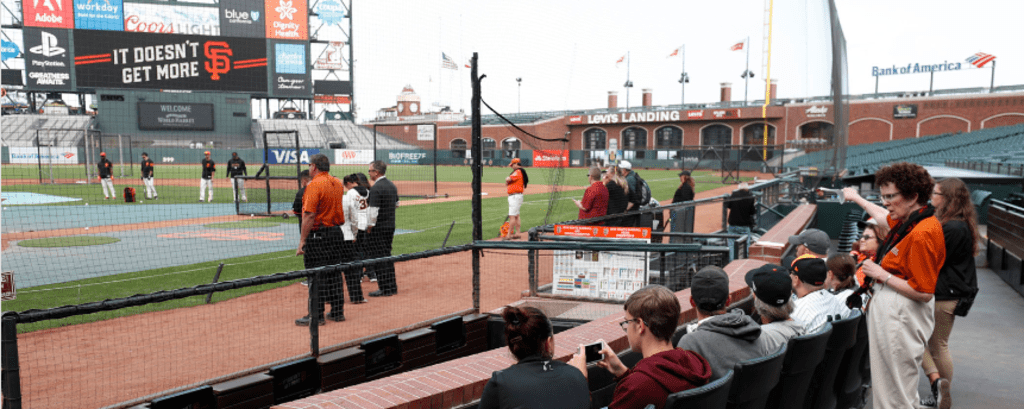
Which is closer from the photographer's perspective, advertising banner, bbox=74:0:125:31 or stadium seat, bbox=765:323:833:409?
stadium seat, bbox=765:323:833:409

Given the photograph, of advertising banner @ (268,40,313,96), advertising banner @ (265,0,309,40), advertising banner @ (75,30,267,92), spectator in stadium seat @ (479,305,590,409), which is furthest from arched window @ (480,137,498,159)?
spectator in stadium seat @ (479,305,590,409)

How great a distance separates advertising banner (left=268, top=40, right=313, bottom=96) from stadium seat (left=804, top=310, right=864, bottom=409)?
166 feet

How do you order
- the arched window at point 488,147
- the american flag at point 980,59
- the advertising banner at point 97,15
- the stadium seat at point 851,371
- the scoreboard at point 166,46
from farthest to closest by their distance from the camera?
the american flag at point 980,59
the arched window at point 488,147
the advertising banner at point 97,15
the scoreboard at point 166,46
the stadium seat at point 851,371

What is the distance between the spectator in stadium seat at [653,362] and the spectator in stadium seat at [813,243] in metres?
2.79

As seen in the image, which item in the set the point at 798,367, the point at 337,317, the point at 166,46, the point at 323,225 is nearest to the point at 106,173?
the point at 166,46

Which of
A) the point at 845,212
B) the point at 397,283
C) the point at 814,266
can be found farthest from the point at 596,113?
the point at 814,266

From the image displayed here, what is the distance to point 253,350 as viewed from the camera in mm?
6113

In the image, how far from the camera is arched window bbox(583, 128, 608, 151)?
66.5m

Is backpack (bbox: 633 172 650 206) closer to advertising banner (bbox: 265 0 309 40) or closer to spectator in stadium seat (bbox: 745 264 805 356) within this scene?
spectator in stadium seat (bbox: 745 264 805 356)

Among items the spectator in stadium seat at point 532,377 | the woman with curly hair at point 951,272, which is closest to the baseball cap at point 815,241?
the woman with curly hair at point 951,272

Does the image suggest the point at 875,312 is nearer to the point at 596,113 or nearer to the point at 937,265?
the point at 937,265

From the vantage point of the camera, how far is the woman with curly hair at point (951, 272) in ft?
13.4

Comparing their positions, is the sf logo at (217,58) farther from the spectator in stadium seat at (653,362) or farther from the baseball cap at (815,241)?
the spectator in stadium seat at (653,362)

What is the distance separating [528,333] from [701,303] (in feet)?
3.35
